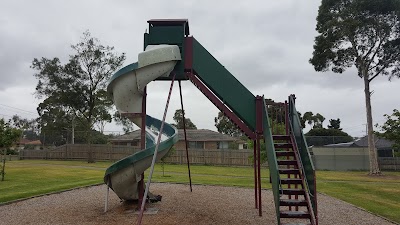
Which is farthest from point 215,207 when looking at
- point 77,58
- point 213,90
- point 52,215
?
point 77,58

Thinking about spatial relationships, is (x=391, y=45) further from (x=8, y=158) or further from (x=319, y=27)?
(x=8, y=158)

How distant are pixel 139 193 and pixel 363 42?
30.2 meters

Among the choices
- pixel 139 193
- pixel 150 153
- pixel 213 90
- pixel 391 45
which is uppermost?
pixel 391 45

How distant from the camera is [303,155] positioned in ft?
27.5

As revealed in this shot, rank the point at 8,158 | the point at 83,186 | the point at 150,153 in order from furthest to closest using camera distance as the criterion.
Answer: the point at 8,158 < the point at 83,186 < the point at 150,153

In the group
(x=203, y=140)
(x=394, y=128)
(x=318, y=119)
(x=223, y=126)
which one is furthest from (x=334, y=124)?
(x=394, y=128)

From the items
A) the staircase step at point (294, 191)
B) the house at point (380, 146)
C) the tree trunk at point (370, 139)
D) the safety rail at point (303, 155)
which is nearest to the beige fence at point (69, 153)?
the house at point (380, 146)

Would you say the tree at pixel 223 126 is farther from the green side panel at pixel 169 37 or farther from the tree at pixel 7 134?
the green side panel at pixel 169 37

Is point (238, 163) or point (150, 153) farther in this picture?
point (238, 163)

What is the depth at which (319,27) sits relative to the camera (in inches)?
1326

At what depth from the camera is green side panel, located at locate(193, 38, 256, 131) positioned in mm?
9914

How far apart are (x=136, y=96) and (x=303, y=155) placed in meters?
5.20

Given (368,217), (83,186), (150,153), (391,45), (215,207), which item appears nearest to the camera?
(150,153)

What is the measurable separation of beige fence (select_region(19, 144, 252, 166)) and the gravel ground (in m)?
19.1
